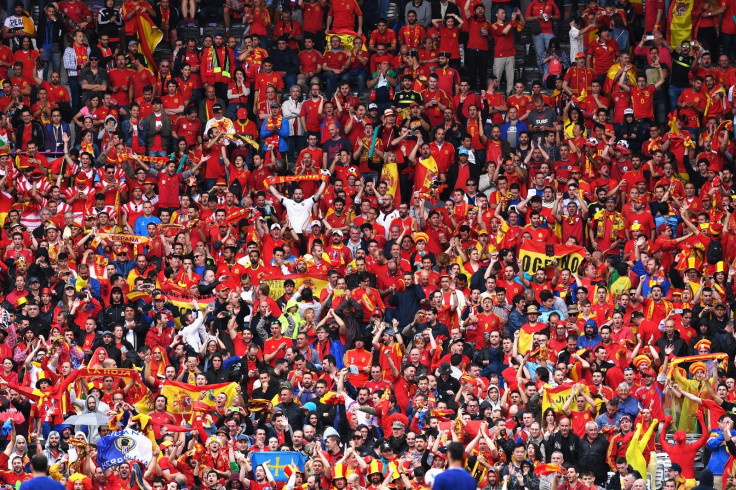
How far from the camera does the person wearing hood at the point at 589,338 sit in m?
23.8

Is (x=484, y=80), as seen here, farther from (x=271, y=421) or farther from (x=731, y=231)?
(x=271, y=421)

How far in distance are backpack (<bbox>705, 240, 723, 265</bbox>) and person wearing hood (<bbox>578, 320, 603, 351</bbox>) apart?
3135mm

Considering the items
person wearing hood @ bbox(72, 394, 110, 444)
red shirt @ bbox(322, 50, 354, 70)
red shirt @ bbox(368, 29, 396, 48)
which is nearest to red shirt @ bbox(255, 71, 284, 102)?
red shirt @ bbox(322, 50, 354, 70)

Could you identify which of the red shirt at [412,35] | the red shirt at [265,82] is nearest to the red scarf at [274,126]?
the red shirt at [265,82]

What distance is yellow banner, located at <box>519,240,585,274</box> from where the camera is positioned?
1018 inches

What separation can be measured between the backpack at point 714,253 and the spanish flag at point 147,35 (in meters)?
11.5

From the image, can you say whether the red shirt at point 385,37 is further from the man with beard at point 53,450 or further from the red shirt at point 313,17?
the man with beard at point 53,450

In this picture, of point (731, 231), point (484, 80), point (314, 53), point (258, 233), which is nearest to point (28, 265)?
point (258, 233)

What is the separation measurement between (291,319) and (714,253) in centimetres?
706

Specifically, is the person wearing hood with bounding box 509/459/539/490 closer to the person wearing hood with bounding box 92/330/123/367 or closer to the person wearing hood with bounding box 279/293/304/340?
the person wearing hood with bounding box 279/293/304/340

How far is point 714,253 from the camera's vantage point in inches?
1022

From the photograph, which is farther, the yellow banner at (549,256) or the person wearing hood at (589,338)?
the yellow banner at (549,256)

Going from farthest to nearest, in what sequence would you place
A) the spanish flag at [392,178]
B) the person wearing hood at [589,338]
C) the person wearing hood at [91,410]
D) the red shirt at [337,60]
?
the red shirt at [337,60]
the spanish flag at [392,178]
the person wearing hood at [589,338]
the person wearing hood at [91,410]

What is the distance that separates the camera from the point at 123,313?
80.9 ft
